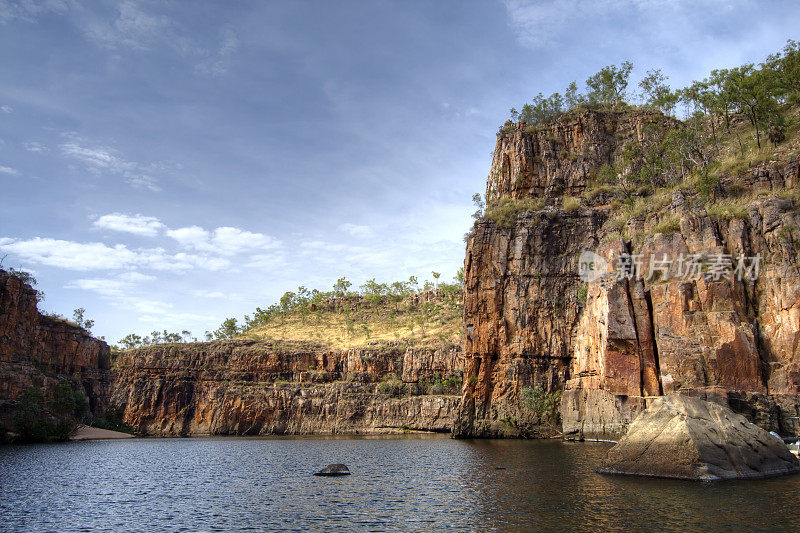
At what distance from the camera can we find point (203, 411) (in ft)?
389

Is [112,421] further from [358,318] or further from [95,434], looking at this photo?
[358,318]

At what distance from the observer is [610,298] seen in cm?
5784

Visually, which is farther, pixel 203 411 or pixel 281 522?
pixel 203 411

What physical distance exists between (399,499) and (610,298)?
37.9m

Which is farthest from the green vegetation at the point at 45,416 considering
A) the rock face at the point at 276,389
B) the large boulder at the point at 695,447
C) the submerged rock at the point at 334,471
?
the large boulder at the point at 695,447

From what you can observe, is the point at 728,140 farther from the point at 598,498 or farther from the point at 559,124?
the point at 598,498

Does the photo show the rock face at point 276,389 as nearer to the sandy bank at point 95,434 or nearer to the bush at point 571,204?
the sandy bank at point 95,434

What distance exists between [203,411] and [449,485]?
99.3 meters

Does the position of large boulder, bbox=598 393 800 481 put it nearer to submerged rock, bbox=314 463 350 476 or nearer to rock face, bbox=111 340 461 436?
submerged rock, bbox=314 463 350 476

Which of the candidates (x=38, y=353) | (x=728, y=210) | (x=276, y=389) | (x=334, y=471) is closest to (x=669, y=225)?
(x=728, y=210)

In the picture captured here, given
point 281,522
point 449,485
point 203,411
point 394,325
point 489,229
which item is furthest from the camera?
point 394,325

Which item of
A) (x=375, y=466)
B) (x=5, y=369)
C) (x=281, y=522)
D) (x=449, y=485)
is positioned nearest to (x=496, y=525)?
(x=281, y=522)

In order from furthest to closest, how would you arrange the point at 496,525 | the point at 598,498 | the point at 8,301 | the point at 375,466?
the point at 8,301 → the point at 375,466 → the point at 598,498 → the point at 496,525

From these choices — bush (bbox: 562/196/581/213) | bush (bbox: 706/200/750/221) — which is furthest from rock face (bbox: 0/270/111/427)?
bush (bbox: 706/200/750/221)
